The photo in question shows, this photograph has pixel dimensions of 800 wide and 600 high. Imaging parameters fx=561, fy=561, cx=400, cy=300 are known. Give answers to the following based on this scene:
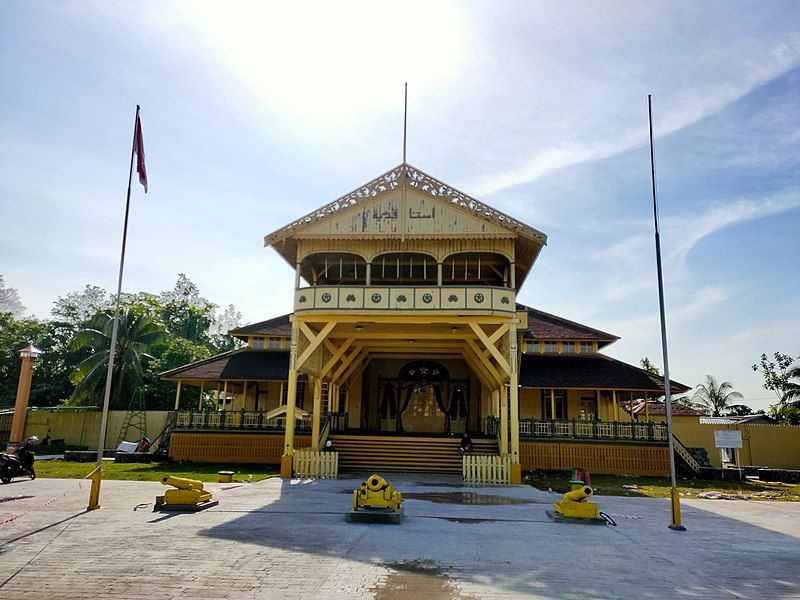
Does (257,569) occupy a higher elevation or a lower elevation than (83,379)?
lower

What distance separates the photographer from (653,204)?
38.6ft

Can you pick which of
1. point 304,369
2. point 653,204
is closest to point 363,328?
point 304,369

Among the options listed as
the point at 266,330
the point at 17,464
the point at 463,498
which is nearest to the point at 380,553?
the point at 463,498

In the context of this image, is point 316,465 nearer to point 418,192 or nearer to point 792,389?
point 418,192

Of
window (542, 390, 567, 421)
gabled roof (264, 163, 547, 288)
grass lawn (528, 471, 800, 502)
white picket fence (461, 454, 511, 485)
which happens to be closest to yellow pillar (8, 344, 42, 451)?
gabled roof (264, 163, 547, 288)

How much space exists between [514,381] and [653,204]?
858 cm

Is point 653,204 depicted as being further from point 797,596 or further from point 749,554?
point 797,596

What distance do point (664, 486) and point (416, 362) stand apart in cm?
1238

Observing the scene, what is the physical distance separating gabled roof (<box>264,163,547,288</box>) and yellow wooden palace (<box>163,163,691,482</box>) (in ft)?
0.16

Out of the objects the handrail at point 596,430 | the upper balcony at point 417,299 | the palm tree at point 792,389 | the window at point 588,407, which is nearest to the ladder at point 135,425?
the upper balcony at point 417,299

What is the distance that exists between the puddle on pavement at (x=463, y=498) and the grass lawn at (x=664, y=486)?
3.46 metres

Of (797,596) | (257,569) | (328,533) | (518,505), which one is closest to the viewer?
(797,596)

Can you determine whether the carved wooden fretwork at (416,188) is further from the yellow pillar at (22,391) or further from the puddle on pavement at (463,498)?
the yellow pillar at (22,391)

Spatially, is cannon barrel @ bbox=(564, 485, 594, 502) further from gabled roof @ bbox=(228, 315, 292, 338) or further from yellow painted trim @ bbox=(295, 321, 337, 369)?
gabled roof @ bbox=(228, 315, 292, 338)
